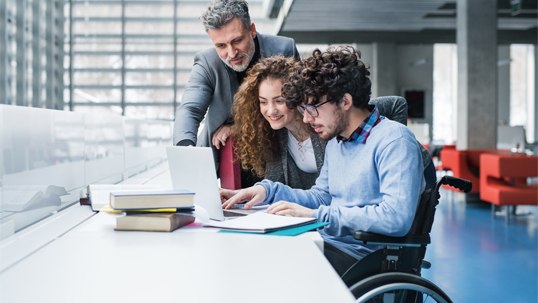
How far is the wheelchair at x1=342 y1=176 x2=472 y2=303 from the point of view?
4.25ft

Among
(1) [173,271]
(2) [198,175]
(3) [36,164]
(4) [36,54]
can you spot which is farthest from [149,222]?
(4) [36,54]

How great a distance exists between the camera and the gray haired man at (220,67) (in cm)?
201

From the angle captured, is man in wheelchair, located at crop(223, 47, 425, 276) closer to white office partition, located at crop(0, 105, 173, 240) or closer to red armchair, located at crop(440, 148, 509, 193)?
white office partition, located at crop(0, 105, 173, 240)

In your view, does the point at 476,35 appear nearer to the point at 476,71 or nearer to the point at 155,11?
the point at 476,71

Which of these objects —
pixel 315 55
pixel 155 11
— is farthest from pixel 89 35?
pixel 315 55

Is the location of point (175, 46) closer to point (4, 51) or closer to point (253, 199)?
point (4, 51)

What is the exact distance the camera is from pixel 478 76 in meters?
6.81

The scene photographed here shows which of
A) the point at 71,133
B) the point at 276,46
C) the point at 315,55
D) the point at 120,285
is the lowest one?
the point at 120,285

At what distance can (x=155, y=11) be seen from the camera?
10.6 meters

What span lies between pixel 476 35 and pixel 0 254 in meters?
7.21

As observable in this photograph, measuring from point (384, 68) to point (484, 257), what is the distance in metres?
9.44

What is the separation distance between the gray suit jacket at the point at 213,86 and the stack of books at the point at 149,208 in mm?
977

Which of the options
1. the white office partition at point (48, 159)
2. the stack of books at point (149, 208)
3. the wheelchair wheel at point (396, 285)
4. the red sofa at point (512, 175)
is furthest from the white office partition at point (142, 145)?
the red sofa at point (512, 175)

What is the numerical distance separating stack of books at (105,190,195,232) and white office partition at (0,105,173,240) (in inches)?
11.3
